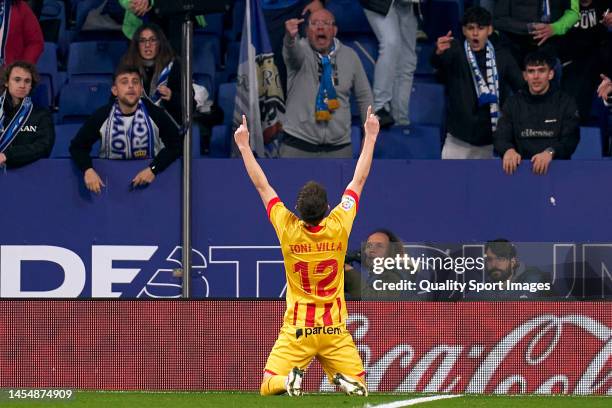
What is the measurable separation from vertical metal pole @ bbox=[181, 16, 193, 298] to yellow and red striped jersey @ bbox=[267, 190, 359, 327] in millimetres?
3446

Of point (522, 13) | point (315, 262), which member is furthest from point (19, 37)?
point (315, 262)

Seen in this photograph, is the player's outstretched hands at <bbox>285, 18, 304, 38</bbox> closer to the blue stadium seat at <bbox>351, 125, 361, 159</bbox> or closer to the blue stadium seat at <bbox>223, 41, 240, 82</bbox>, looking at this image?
the blue stadium seat at <bbox>351, 125, 361, 159</bbox>

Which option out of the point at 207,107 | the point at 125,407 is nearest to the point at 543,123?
the point at 207,107

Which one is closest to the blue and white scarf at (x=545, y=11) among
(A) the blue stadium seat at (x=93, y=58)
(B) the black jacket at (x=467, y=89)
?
(B) the black jacket at (x=467, y=89)

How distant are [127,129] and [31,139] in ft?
2.66

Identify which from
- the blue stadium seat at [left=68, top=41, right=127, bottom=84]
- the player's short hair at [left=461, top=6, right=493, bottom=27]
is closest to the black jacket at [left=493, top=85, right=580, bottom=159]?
the player's short hair at [left=461, top=6, right=493, bottom=27]

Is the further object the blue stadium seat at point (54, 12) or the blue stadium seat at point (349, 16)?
the blue stadium seat at point (54, 12)

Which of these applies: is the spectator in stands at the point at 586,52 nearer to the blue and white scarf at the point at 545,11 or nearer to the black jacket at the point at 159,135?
the blue and white scarf at the point at 545,11

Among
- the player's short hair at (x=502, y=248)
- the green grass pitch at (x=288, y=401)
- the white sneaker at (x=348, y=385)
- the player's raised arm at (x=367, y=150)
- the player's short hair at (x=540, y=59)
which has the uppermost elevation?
the player's short hair at (x=540, y=59)

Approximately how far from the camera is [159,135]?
39.5 feet

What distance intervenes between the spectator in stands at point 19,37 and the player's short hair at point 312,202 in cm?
561

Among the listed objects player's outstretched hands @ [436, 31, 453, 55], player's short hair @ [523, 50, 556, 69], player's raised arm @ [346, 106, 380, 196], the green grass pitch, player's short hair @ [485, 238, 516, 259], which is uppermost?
player's outstretched hands @ [436, 31, 453, 55]

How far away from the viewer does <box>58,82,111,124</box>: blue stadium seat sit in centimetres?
1353

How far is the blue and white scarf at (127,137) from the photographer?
1203 cm
